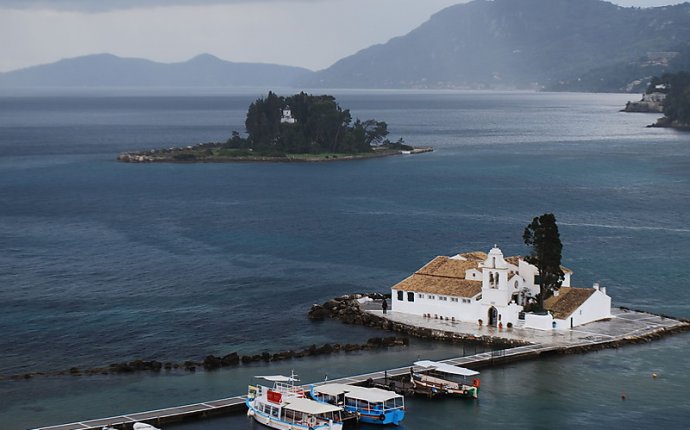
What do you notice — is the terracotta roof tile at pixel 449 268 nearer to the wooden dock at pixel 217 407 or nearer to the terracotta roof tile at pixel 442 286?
the terracotta roof tile at pixel 442 286

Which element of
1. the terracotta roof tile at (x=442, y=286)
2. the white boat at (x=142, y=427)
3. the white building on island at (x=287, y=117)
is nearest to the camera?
the white boat at (x=142, y=427)

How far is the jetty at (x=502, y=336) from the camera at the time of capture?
44.1 m

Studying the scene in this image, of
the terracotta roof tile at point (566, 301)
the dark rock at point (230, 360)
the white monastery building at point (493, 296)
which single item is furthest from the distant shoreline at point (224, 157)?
the dark rock at point (230, 360)

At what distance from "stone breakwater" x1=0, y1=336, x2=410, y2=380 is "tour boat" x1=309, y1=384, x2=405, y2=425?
7.88 meters

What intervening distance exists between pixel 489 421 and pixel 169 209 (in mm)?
70233

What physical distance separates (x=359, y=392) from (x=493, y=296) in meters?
14.2

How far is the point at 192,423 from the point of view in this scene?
43688 mm

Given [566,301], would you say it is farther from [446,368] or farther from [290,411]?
[290,411]

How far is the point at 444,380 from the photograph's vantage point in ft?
159

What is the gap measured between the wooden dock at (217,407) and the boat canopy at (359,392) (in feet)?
7.19

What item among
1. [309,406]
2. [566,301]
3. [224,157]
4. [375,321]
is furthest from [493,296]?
[224,157]

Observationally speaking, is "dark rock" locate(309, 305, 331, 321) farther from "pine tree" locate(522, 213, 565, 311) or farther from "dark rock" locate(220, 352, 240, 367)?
"pine tree" locate(522, 213, 565, 311)

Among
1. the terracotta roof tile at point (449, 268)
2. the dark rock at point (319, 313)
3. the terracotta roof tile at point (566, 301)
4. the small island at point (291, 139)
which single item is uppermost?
the small island at point (291, 139)

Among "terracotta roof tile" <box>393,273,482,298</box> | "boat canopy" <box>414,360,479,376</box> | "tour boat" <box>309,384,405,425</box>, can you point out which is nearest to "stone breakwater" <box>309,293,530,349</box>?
"terracotta roof tile" <box>393,273,482,298</box>
